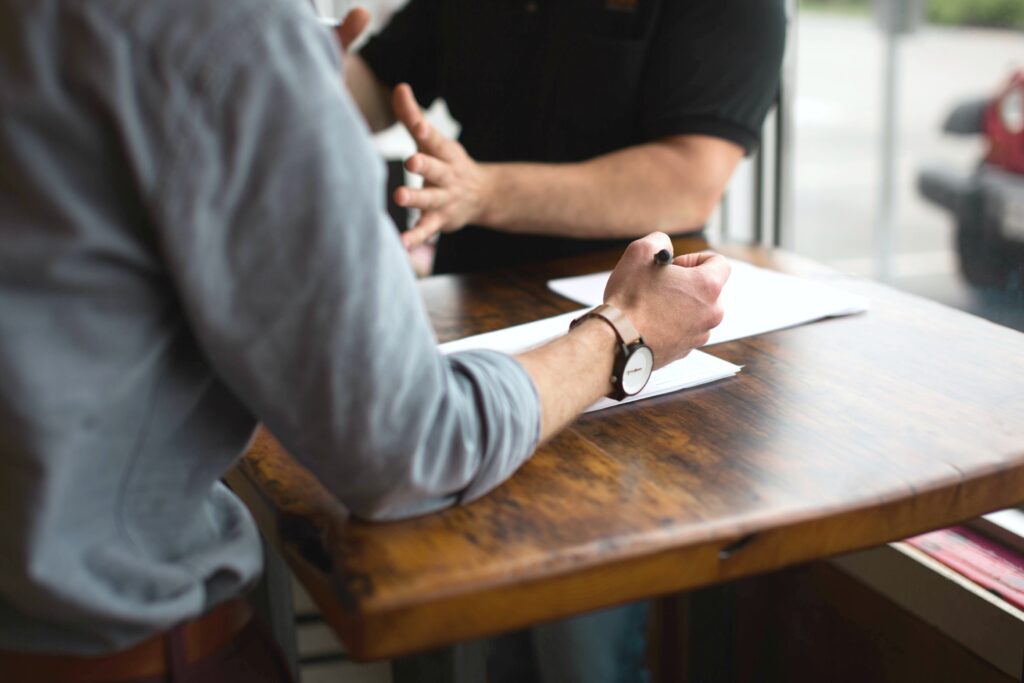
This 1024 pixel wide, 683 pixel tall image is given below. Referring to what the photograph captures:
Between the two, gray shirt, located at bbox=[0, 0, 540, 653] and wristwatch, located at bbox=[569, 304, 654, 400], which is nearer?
gray shirt, located at bbox=[0, 0, 540, 653]

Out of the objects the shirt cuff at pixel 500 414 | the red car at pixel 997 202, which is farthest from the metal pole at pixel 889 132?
the shirt cuff at pixel 500 414

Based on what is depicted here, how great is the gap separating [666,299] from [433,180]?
1.67ft

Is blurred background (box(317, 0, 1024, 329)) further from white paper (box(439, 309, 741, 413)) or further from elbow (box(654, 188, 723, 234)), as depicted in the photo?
white paper (box(439, 309, 741, 413))

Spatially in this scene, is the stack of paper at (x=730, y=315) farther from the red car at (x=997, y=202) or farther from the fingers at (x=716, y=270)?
the red car at (x=997, y=202)

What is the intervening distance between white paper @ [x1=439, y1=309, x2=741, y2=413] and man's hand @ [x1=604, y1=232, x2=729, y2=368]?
0.18 feet

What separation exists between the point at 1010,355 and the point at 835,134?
23.4ft

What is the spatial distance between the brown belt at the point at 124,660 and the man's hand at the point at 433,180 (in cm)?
61

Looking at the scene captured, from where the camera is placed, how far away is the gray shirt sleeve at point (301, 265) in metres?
0.61

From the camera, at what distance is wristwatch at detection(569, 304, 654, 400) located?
0.92 m

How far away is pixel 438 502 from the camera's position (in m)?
0.80

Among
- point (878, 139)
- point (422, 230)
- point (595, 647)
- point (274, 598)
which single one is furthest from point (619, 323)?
point (878, 139)

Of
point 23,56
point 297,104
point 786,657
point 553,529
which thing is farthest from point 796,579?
point 23,56

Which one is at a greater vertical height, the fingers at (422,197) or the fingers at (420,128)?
the fingers at (420,128)

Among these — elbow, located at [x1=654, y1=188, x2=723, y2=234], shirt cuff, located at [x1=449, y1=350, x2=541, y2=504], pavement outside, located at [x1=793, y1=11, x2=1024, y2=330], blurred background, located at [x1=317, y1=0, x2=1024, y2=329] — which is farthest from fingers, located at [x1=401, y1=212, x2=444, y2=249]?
pavement outside, located at [x1=793, y1=11, x2=1024, y2=330]
